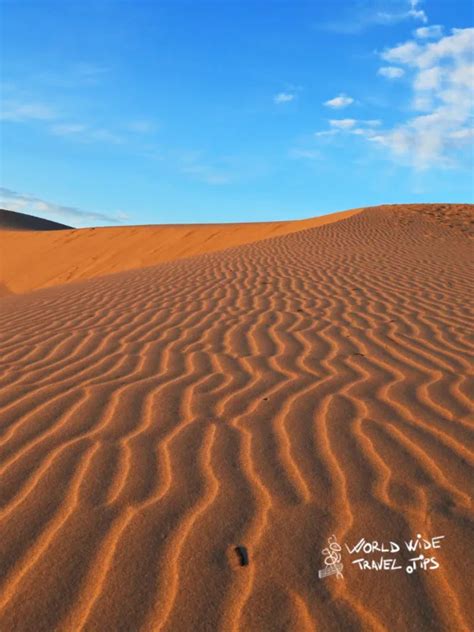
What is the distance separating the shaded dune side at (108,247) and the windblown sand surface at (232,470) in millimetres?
14242

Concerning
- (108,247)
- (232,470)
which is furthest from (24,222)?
(232,470)

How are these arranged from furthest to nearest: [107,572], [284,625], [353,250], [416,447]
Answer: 1. [353,250]
2. [416,447]
3. [107,572]
4. [284,625]

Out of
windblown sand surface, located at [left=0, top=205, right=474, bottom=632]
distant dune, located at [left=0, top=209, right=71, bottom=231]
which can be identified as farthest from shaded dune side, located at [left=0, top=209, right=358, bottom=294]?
distant dune, located at [left=0, top=209, right=71, bottom=231]

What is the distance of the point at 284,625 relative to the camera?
1.84 m

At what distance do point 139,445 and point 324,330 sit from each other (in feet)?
9.76

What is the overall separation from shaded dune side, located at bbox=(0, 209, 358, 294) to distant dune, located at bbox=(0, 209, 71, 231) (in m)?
A: 15.3

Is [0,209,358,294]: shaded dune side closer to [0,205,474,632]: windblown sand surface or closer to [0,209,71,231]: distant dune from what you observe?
[0,205,474,632]: windblown sand surface

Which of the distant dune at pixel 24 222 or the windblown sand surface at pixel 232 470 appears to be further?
the distant dune at pixel 24 222

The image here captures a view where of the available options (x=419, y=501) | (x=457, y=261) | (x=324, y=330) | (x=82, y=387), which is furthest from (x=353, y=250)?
(x=419, y=501)

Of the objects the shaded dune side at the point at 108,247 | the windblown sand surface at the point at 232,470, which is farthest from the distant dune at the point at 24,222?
the windblown sand surface at the point at 232,470

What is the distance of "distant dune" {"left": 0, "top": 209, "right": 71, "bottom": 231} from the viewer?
43812mm

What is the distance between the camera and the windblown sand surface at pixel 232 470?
6.41 feet

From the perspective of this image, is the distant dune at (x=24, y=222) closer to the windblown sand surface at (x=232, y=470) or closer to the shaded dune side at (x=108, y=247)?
the shaded dune side at (x=108, y=247)

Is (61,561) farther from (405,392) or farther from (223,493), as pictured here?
(405,392)
